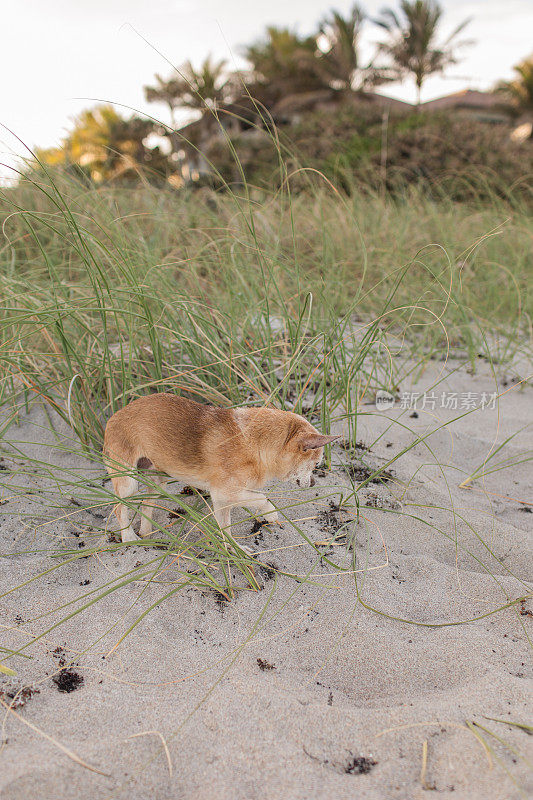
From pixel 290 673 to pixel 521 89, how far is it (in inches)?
1551

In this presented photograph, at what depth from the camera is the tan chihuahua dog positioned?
1665 mm

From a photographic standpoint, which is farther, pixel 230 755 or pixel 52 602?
pixel 52 602

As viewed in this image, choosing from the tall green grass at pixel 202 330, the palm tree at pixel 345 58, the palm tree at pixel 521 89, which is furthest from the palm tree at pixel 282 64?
the tall green grass at pixel 202 330

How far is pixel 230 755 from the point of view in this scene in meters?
1.17

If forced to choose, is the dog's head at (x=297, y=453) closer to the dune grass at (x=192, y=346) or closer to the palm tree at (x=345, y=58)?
the dune grass at (x=192, y=346)

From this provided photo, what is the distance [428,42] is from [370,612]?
3574 centimetres

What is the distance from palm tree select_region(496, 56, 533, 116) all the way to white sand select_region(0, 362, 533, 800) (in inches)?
1503

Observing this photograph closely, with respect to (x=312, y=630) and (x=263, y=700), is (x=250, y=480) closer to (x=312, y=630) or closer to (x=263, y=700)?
(x=312, y=630)

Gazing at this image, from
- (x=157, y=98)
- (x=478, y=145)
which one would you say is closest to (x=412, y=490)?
(x=478, y=145)

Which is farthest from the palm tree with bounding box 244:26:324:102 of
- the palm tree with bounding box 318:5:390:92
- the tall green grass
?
the tall green grass

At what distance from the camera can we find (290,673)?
141 cm

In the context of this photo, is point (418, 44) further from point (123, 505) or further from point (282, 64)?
point (123, 505)

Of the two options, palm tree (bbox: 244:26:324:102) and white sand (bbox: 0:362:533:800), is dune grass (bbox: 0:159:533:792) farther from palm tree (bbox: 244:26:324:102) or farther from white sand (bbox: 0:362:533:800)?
palm tree (bbox: 244:26:324:102)

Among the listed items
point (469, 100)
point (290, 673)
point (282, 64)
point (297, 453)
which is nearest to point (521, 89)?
point (469, 100)
